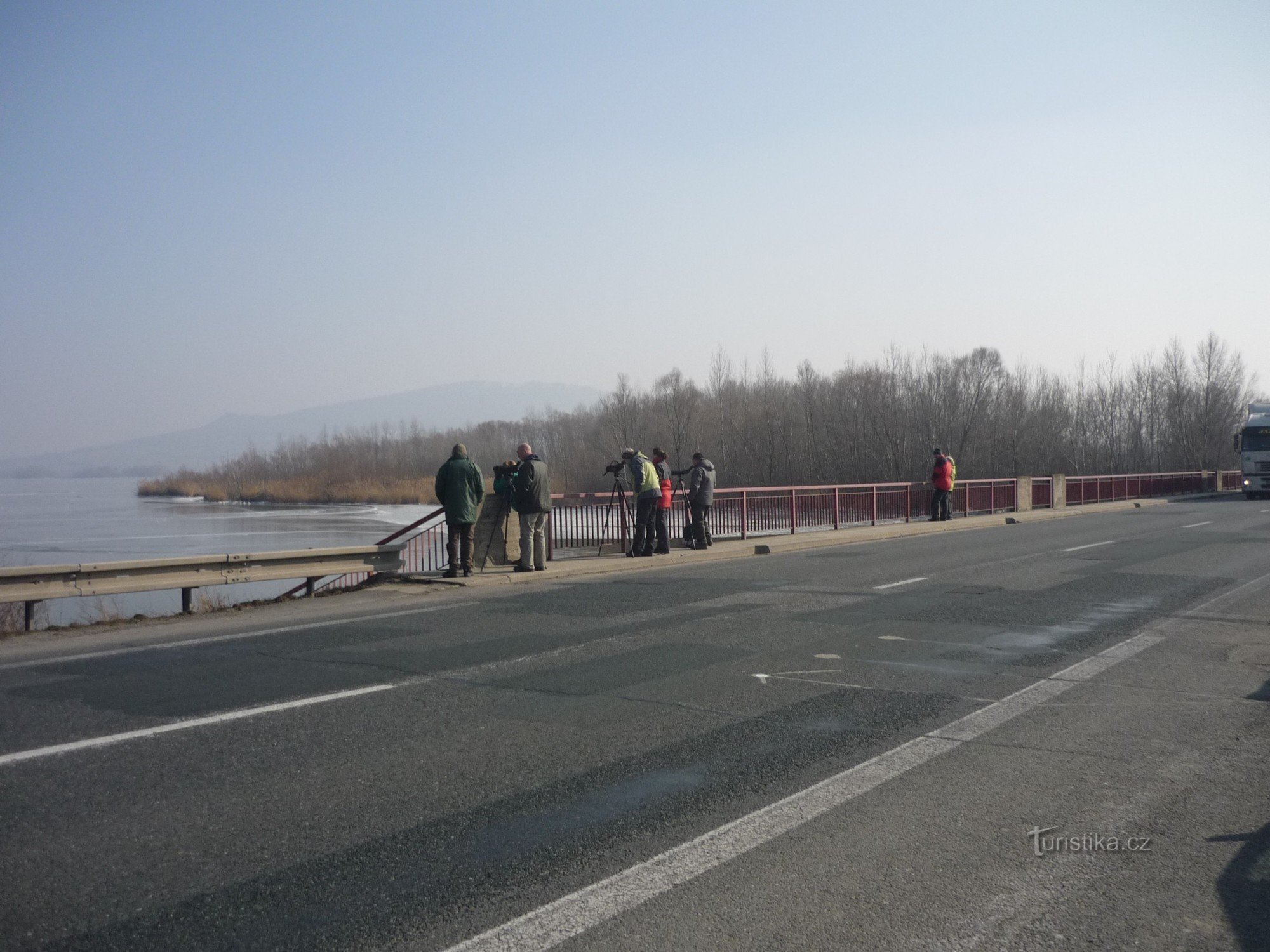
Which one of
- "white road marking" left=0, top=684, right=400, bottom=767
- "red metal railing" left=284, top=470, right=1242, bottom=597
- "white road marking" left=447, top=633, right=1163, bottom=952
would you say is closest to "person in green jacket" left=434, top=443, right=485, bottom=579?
"red metal railing" left=284, top=470, right=1242, bottom=597

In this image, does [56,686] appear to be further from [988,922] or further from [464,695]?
[988,922]

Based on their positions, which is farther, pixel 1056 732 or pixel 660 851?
pixel 1056 732

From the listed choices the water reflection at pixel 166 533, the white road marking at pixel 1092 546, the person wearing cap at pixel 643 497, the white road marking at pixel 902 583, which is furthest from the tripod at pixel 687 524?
the water reflection at pixel 166 533

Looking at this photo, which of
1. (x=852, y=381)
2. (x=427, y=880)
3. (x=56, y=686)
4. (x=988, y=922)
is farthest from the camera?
(x=852, y=381)

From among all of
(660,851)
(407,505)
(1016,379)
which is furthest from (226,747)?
(1016,379)

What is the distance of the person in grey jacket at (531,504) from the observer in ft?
52.5

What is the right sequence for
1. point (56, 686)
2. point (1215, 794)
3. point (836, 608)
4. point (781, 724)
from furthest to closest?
point (836, 608) < point (56, 686) < point (781, 724) < point (1215, 794)

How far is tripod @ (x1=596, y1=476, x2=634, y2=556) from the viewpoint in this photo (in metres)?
19.4

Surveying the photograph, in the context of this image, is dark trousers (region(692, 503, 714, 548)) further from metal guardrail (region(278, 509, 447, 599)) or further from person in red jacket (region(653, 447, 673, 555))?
metal guardrail (region(278, 509, 447, 599))

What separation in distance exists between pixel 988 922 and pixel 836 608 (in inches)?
338

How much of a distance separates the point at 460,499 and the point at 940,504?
18832mm

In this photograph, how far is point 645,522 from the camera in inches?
749

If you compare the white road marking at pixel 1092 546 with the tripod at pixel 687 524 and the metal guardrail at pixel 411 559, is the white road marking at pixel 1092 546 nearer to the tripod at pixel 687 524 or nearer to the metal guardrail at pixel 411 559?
the tripod at pixel 687 524

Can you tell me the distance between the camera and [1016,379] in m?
87.1
